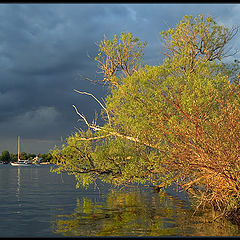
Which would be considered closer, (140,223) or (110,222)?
(140,223)

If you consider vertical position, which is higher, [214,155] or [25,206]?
[214,155]

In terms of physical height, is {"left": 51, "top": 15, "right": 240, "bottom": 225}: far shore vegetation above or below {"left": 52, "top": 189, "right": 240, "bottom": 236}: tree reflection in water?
above

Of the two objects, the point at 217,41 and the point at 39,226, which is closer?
the point at 39,226

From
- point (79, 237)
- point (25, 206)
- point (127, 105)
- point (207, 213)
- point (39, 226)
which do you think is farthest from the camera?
point (25, 206)

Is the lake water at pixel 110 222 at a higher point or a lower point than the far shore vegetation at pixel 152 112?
lower

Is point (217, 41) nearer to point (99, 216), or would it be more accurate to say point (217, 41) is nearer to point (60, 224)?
point (99, 216)

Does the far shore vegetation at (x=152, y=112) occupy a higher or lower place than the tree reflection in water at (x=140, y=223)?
higher

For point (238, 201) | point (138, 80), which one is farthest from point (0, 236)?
point (138, 80)

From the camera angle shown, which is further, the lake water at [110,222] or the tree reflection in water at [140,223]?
the lake water at [110,222]

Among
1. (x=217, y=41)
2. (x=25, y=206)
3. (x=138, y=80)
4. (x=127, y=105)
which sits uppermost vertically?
(x=217, y=41)

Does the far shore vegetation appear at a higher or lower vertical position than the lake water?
higher

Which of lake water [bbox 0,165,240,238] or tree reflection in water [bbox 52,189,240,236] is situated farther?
lake water [bbox 0,165,240,238]

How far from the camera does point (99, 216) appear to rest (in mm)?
23547

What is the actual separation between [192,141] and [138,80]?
9.48 meters
